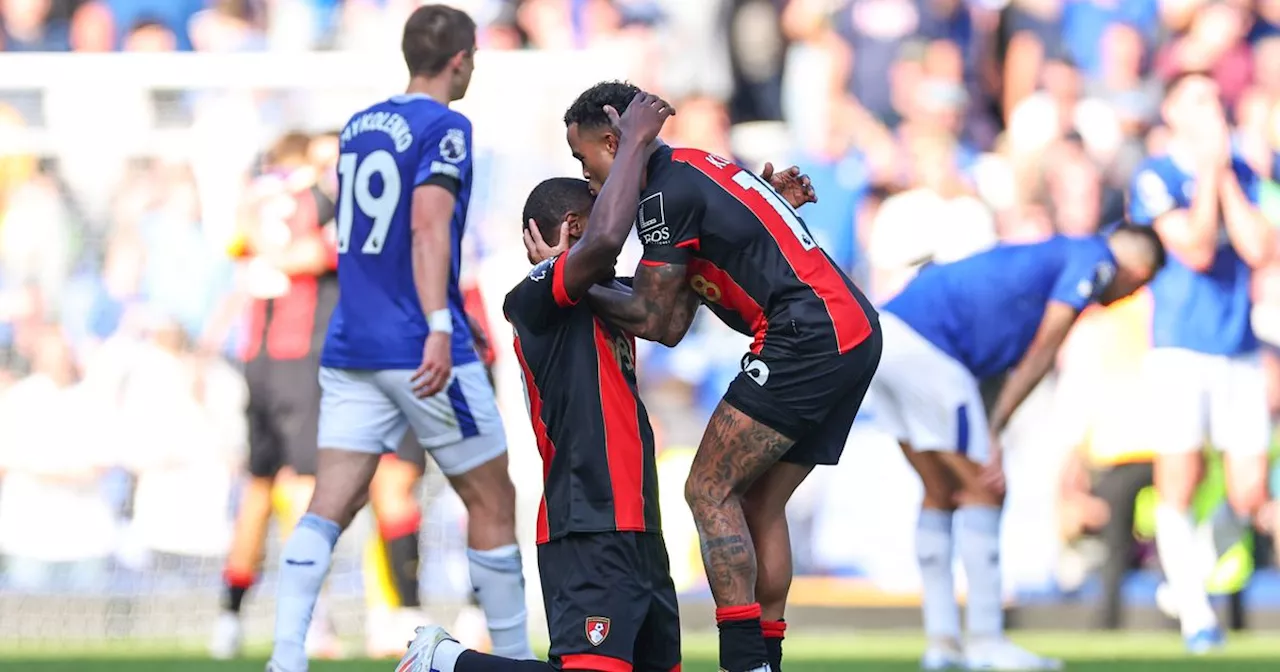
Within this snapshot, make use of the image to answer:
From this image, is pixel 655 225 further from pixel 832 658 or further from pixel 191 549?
pixel 191 549

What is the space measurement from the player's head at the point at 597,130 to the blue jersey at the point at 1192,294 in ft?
20.3

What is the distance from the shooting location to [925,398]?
8789 mm

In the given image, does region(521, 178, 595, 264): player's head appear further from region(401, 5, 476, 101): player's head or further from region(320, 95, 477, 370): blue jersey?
region(401, 5, 476, 101): player's head

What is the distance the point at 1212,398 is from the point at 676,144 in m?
3.44

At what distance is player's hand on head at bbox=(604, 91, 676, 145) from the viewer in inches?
218

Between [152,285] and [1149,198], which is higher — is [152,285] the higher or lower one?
the lower one

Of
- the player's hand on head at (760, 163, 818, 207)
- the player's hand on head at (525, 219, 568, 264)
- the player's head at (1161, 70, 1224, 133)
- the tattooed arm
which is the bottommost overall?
the tattooed arm

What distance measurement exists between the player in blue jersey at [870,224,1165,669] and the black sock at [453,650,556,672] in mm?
3550

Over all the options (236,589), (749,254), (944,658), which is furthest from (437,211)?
(236,589)

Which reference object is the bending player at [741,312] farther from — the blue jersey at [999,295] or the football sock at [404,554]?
the football sock at [404,554]

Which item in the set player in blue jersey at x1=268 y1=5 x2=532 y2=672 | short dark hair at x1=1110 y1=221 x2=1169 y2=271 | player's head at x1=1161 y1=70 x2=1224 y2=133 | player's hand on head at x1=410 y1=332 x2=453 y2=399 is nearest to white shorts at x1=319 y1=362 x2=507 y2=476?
player in blue jersey at x1=268 y1=5 x2=532 y2=672

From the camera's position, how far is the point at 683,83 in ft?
41.1

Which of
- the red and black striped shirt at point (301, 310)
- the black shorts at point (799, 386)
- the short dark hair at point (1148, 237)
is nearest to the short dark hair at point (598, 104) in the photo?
the black shorts at point (799, 386)

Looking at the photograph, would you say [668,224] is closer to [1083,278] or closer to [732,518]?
[732,518]
